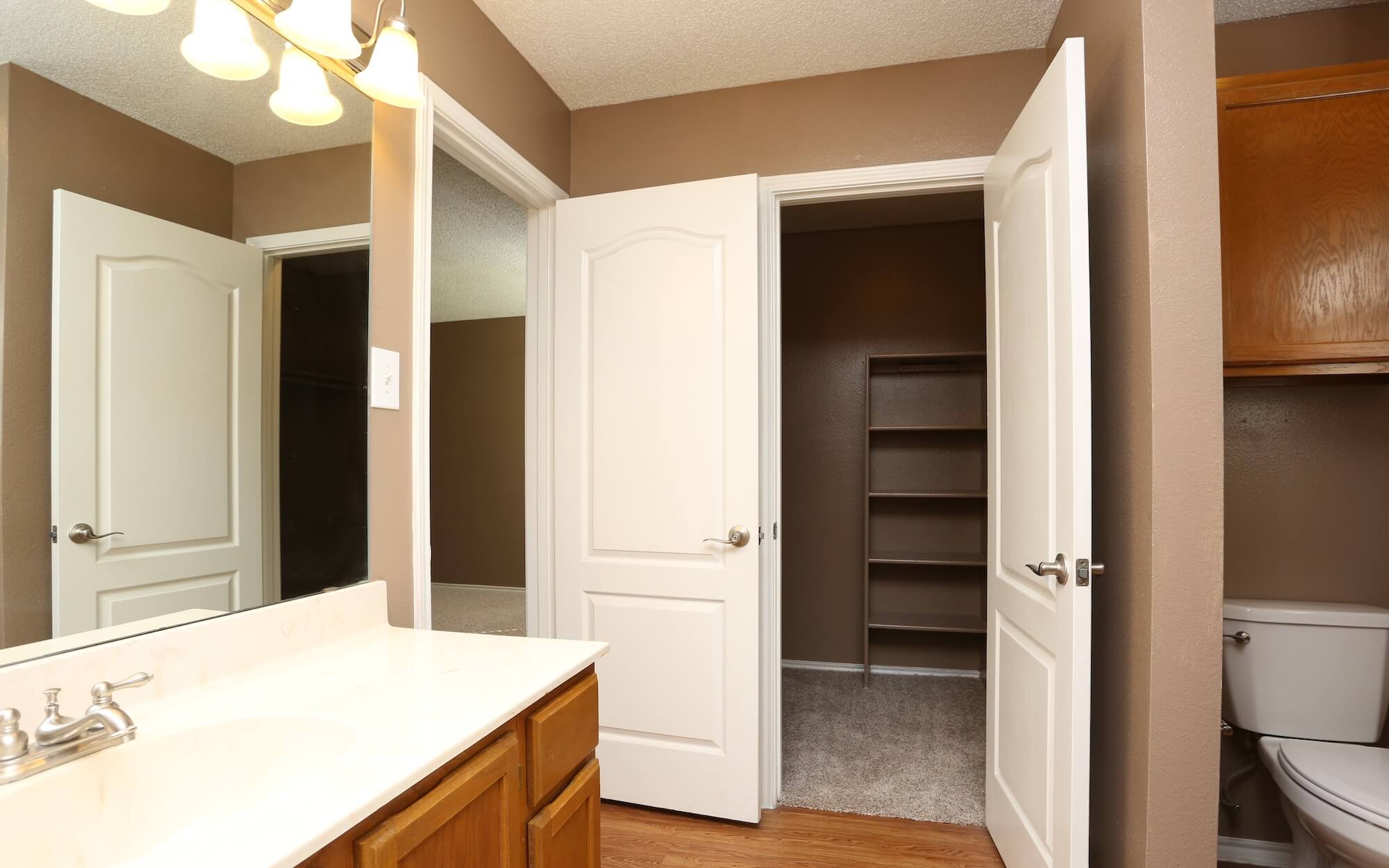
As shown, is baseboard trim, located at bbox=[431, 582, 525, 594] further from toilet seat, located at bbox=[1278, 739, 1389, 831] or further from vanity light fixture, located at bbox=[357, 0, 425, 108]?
toilet seat, located at bbox=[1278, 739, 1389, 831]

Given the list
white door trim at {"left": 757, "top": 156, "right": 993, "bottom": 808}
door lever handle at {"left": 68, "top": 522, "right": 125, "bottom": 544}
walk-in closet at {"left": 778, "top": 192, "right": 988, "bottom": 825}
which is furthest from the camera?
walk-in closet at {"left": 778, "top": 192, "right": 988, "bottom": 825}

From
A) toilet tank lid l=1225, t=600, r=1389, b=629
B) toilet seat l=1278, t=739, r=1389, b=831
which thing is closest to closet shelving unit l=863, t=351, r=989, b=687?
toilet tank lid l=1225, t=600, r=1389, b=629

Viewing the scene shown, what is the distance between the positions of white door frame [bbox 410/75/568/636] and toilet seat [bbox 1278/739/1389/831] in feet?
6.77

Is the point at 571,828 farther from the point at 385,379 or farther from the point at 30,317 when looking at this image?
the point at 30,317

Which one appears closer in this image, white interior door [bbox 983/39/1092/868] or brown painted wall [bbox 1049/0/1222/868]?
brown painted wall [bbox 1049/0/1222/868]

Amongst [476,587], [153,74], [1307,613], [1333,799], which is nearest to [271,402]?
[153,74]

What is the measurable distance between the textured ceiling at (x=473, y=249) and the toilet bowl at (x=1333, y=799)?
286 cm

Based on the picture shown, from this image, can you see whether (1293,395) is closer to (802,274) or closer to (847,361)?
(847,361)

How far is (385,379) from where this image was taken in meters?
1.60

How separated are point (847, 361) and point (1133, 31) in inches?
100

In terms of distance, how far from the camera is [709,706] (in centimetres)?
226

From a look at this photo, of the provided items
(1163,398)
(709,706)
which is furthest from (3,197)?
(709,706)

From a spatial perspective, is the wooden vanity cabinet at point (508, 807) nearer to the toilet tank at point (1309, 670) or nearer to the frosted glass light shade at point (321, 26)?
the frosted glass light shade at point (321, 26)

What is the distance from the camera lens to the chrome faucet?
762 mm
